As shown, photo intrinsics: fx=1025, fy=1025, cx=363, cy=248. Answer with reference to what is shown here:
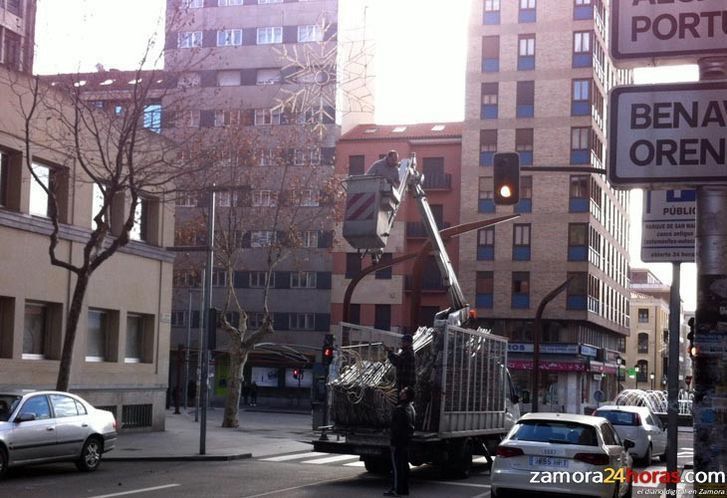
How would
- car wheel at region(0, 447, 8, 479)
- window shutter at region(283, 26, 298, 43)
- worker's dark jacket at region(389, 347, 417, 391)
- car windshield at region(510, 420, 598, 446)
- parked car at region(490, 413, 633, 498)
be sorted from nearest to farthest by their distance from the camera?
parked car at region(490, 413, 633, 498) → car windshield at region(510, 420, 598, 446) → car wheel at region(0, 447, 8, 479) → worker's dark jacket at region(389, 347, 417, 391) → window shutter at region(283, 26, 298, 43)

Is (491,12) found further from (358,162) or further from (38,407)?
(38,407)

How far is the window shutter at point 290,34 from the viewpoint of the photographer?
2544 inches

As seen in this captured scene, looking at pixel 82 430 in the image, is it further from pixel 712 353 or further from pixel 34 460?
pixel 712 353

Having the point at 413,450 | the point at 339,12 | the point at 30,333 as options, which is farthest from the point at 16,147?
the point at 339,12

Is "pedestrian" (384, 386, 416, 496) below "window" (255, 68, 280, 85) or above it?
below

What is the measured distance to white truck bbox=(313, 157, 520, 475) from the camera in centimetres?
1741

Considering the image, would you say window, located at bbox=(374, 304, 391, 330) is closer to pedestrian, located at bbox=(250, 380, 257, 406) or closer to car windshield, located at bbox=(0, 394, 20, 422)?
pedestrian, located at bbox=(250, 380, 257, 406)

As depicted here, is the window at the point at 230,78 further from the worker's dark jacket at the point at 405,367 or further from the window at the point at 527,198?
the worker's dark jacket at the point at 405,367

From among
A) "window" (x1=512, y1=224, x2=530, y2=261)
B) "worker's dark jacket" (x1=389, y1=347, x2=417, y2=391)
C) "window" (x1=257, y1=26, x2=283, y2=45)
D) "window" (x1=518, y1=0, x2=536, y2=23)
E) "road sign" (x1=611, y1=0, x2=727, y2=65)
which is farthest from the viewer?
"window" (x1=257, y1=26, x2=283, y2=45)

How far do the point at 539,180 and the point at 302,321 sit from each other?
55.5 feet

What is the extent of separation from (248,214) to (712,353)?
31457 mm

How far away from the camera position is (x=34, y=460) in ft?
57.5

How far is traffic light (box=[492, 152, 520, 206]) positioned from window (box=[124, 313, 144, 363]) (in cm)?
2024

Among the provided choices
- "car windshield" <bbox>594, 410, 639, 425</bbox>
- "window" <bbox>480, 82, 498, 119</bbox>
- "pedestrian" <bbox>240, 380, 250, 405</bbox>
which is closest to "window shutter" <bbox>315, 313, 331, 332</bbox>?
"pedestrian" <bbox>240, 380, 250, 405</bbox>
